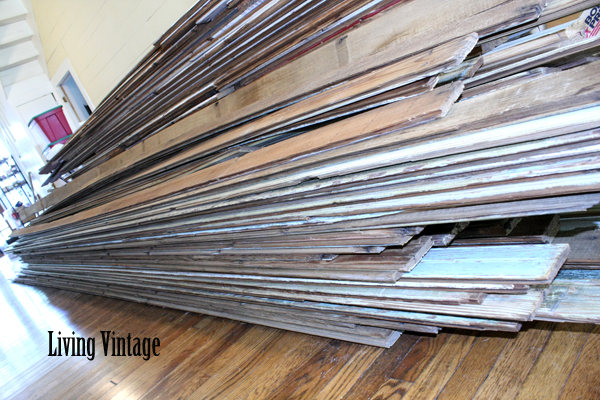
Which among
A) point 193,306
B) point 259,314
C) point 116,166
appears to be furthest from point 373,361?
point 116,166

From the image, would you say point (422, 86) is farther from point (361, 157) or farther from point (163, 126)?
point (163, 126)

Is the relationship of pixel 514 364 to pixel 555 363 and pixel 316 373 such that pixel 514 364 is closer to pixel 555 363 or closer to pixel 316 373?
pixel 555 363

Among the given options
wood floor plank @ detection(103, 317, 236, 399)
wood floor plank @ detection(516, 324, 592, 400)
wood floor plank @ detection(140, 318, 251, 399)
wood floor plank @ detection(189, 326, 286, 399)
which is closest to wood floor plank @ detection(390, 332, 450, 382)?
wood floor plank @ detection(516, 324, 592, 400)

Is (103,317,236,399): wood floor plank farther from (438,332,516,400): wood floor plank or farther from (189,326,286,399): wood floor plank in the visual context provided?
(438,332,516,400): wood floor plank

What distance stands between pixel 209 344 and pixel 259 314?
0.94ft

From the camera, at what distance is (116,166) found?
2.47m

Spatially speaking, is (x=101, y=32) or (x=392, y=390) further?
(x=101, y=32)

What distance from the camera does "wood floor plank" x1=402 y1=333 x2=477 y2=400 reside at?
1108mm

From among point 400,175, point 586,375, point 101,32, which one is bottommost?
point 586,375

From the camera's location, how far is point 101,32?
13.0 ft

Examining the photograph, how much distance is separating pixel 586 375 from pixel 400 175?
2.12ft

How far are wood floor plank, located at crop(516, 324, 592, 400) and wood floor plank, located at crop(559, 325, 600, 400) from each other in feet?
0.04

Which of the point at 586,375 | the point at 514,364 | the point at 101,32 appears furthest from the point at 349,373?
the point at 101,32

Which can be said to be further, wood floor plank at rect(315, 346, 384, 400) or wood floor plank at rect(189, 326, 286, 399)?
wood floor plank at rect(189, 326, 286, 399)
